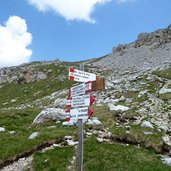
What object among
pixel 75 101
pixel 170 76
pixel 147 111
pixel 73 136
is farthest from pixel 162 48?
pixel 75 101

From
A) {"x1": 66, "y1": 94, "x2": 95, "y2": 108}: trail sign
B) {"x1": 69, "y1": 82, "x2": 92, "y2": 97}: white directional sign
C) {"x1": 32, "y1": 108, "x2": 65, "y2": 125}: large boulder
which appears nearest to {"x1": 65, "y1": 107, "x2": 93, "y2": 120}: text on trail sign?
{"x1": 66, "y1": 94, "x2": 95, "y2": 108}: trail sign

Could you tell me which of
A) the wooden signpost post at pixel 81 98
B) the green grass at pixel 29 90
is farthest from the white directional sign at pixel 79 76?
the green grass at pixel 29 90

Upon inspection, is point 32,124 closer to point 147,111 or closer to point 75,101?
point 147,111

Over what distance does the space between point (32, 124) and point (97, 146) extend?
8.74 meters

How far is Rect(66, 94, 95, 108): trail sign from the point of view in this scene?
1334 centimetres

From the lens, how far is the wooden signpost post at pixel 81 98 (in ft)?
44.0

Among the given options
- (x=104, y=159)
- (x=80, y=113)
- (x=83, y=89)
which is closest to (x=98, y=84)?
(x=83, y=89)

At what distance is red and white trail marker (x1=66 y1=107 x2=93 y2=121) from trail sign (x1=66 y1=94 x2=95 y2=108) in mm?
203

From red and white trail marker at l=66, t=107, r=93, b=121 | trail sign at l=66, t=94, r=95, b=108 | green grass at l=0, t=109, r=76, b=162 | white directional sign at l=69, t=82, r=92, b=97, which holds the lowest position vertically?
green grass at l=0, t=109, r=76, b=162

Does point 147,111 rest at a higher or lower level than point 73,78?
Answer: lower

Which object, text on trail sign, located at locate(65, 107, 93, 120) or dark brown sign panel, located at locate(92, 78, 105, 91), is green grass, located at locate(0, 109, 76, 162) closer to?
text on trail sign, located at locate(65, 107, 93, 120)

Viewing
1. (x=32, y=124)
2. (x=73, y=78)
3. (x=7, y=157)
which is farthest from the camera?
(x=32, y=124)

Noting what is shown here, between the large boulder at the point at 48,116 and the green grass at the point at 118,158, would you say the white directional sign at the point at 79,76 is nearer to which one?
the green grass at the point at 118,158

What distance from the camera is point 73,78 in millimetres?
13797
